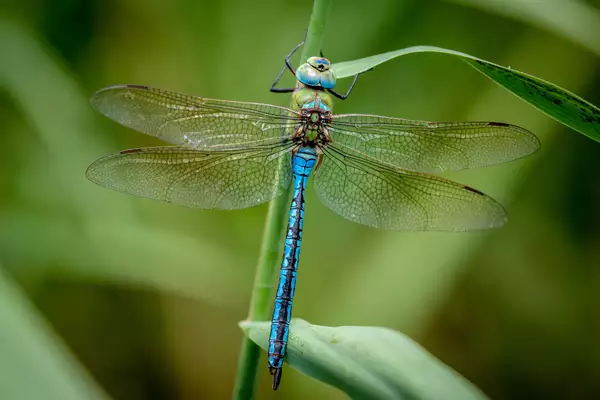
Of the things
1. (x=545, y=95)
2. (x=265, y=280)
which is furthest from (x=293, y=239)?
(x=545, y=95)

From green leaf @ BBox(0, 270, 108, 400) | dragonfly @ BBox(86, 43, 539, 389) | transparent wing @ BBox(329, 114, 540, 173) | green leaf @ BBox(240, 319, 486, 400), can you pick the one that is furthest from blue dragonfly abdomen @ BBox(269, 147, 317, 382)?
green leaf @ BBox(0, 270, 108, 400)

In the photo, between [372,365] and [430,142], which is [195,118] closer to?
[430,142]

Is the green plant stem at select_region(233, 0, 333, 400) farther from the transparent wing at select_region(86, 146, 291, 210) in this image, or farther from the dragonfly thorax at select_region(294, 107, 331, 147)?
the dragonfly thorax at select_region(294, 107, 331, 147)

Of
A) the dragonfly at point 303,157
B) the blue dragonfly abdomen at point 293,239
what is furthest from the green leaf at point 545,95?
the blue dragonfly abdomen at point 293,239

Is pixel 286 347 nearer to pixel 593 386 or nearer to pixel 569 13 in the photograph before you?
pixel 569 13

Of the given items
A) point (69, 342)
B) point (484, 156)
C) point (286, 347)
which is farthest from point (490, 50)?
point (69, 342)

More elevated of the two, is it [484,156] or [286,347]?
[484,156]

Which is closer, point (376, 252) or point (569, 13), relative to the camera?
point (569, 13)
